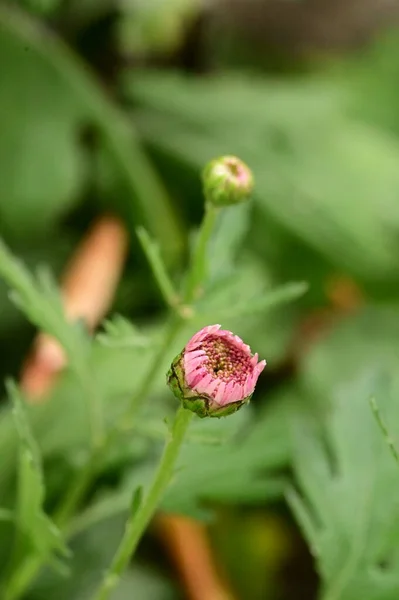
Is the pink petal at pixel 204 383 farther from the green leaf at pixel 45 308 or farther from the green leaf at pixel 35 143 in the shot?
the green leaf at pixel 35 143

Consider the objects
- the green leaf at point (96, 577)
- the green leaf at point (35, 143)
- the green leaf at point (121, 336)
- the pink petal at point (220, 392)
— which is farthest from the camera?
the green leaf at point (35, 143)

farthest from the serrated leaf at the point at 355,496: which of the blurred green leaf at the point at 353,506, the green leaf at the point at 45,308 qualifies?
the green leaf at the point at 45,308

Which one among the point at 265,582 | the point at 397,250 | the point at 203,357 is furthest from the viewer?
the point at 397,250

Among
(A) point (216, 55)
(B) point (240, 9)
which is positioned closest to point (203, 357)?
(A) point (216, 55)

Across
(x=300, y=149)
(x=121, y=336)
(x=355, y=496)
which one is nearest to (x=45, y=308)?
(x=121, y=336)

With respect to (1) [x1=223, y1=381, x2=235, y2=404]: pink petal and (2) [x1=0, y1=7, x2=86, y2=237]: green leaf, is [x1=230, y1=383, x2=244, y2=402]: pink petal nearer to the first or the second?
(1) [x1=223, y1=381, x2=235, y2=404]: pink petal

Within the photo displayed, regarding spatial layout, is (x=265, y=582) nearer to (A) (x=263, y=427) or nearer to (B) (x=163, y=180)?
(A) (x=263, y=427)
